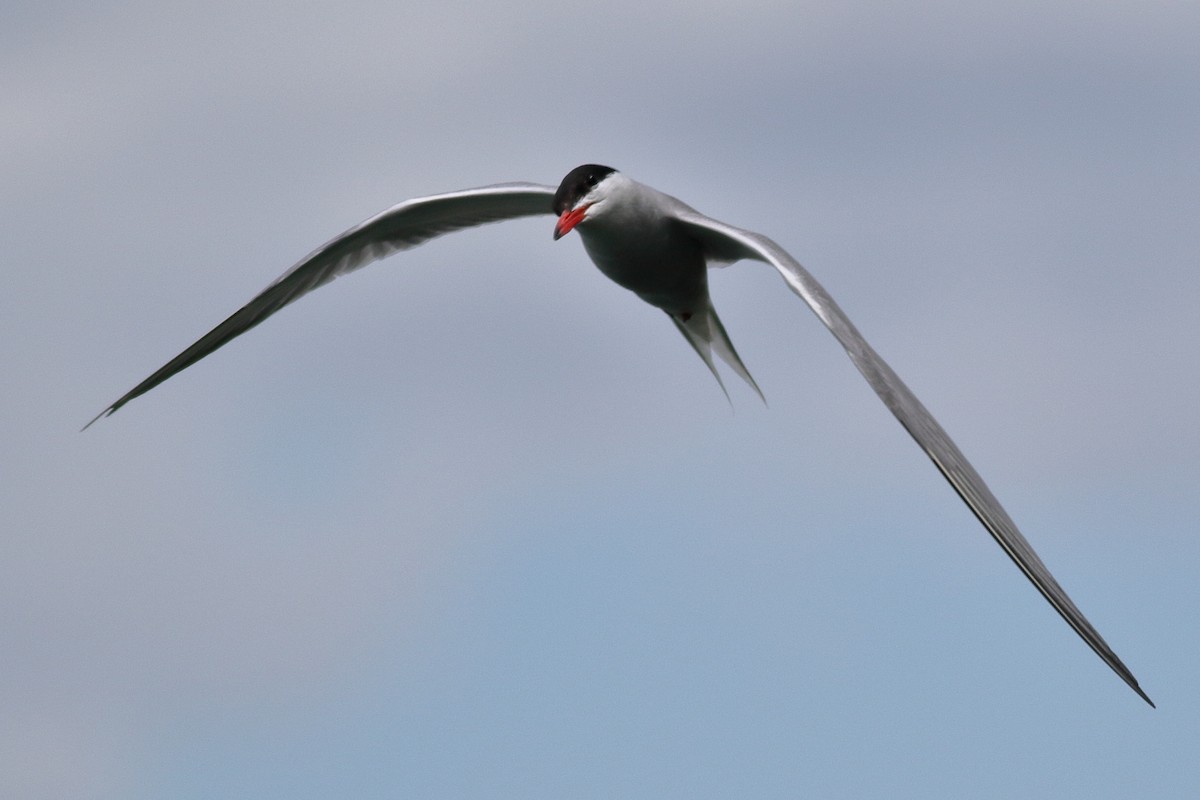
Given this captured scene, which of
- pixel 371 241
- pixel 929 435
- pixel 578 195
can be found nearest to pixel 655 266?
pixel 578 195

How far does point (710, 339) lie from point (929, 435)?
3.44m

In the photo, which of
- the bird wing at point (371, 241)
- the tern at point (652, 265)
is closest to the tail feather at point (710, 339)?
the tern at point (652, 265)

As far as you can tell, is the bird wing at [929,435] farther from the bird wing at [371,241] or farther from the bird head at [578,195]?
the bird wing at [371,241]

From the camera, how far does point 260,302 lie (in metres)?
11.3

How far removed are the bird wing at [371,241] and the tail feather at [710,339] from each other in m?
1.25

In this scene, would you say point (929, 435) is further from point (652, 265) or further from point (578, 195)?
point (578, 195)

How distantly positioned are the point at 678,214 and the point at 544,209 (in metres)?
1.91

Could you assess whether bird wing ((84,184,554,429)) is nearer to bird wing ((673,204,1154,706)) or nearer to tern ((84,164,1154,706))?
tern ((84,164,1154,706))

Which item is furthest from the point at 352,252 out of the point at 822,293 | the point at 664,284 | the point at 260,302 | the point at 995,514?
the point at 995,514

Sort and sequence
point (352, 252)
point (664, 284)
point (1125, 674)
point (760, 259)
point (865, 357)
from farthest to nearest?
point (352, 252) < point (664, 284) < point (760, 259) < point (865, 357) < point (1125, 674)

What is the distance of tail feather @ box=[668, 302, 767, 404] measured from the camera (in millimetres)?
10375

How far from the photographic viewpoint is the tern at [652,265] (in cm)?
696

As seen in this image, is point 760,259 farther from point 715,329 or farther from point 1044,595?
point 1044,595

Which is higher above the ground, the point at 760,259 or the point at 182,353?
the point at 182,353
